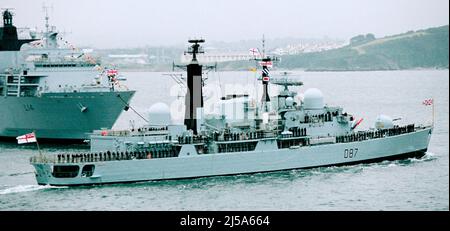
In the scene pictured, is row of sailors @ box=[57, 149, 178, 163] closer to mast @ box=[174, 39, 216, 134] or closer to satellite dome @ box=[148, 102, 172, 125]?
satellite dome @ box=[148, 102, 172, 125]

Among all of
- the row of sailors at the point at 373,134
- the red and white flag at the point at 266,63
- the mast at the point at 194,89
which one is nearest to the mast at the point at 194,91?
the mast at the point at 194,89

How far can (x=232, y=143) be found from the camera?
42406mm

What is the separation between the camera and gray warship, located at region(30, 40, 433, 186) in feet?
130

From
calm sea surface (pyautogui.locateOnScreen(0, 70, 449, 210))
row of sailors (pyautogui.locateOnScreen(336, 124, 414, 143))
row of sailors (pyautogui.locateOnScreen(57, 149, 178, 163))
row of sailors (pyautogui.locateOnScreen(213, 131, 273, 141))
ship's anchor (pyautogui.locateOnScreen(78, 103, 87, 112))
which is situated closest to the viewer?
calm sea surface (pyautogui.locateOnScreen(0, 70, 449, 210))

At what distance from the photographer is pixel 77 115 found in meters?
56.7

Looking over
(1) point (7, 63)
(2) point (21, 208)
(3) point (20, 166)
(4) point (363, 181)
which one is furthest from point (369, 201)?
(1) point (7, 63)

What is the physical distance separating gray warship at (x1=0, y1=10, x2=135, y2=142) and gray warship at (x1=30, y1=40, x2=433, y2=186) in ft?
44.9

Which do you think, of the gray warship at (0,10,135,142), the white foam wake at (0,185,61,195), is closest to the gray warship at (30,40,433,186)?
the white foam wake at (0,185,61,195)

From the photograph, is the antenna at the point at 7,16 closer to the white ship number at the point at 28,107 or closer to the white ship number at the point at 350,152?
the white ship number at the point at 28,107

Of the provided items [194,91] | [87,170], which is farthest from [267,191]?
[87,170]

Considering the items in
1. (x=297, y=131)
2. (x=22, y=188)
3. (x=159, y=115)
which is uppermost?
(x=159, y=115)

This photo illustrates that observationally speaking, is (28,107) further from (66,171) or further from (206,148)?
(206,148)

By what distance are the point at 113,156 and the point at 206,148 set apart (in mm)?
5328

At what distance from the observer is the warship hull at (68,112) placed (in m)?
56.2
